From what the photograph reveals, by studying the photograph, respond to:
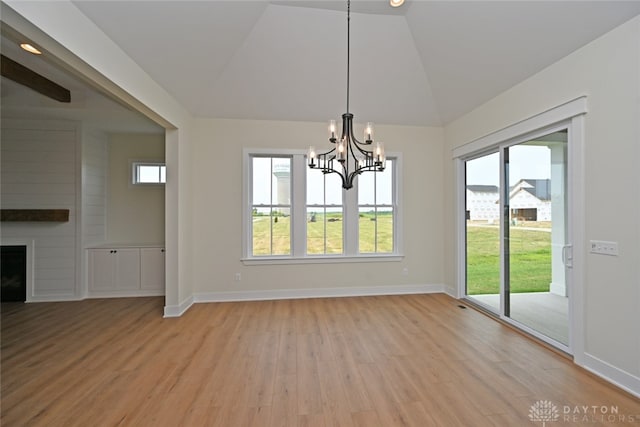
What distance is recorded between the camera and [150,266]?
450cm

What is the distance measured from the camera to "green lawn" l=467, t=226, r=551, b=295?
3023 millimetres

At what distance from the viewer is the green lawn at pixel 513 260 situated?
3023 mm

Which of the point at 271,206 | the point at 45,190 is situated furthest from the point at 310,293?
the point at 45,190

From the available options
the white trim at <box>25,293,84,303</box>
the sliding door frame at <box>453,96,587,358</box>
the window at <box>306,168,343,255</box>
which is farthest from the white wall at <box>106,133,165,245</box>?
the sliding door frame at <box>453,96,587,358</box>

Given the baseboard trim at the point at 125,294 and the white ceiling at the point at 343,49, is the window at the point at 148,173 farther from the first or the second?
the baseboard trim at the point at 125,294

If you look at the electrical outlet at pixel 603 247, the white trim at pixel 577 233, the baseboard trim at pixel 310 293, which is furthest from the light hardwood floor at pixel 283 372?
the electrical outlet at pixel 603 247

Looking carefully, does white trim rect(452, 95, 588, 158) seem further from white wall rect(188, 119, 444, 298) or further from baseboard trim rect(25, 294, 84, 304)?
baseboard trim rect(25, 294, 84, 304)

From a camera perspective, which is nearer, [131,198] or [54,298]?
[54,298]

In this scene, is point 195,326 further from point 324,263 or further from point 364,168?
point 364,168

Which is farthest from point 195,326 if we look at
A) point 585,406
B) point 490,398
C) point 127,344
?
point 585,406

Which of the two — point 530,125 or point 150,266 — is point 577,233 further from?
point 150,266

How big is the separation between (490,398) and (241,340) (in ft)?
7.75

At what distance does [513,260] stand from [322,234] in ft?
8.95

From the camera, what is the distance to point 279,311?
3.84m
